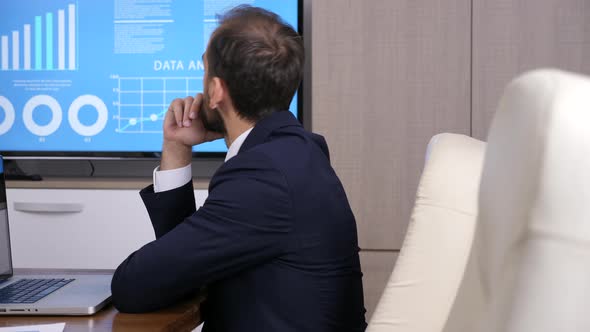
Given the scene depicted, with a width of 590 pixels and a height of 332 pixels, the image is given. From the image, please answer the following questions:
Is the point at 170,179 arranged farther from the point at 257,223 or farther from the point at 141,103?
the point at 141,103

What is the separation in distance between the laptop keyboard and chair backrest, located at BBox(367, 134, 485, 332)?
652 mm

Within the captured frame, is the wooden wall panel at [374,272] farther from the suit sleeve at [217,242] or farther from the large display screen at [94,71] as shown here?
the suit sleeve at [217,242]

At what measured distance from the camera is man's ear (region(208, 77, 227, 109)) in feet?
5.16

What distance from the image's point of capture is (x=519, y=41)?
8.46 feet

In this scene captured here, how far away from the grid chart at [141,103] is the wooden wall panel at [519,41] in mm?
1113

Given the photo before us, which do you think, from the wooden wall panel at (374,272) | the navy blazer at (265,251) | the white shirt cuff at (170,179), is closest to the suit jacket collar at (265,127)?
the navy blazer at (265,251)

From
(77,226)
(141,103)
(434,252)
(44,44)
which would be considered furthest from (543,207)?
(44,44)

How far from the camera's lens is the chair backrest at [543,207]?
0.32 meters

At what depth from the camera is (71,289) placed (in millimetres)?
1323

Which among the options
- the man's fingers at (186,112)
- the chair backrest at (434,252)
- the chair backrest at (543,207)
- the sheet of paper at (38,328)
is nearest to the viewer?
the chair backrest at (543,207)

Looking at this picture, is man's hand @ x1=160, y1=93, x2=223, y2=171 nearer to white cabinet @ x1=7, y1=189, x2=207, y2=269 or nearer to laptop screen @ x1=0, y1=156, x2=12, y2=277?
laptop screen @ x1=0, y1=156, x2=12, y2=277

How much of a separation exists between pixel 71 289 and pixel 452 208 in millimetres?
751

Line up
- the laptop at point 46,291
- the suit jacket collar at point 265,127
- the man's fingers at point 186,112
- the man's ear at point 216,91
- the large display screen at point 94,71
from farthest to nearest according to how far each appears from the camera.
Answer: the large display screen at point 94,71 → the man's fingers at point 186,112 → the man's ear at point 216,91 → the suit jacket collar at point 265,127 → the laptop at point 46,291

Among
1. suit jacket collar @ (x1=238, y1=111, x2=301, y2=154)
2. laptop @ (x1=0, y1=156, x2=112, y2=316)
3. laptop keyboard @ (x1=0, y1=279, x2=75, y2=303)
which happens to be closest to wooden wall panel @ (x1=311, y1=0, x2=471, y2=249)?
suit jacket collar @ (x1=238, y1=111, x2=301, y2=154)
